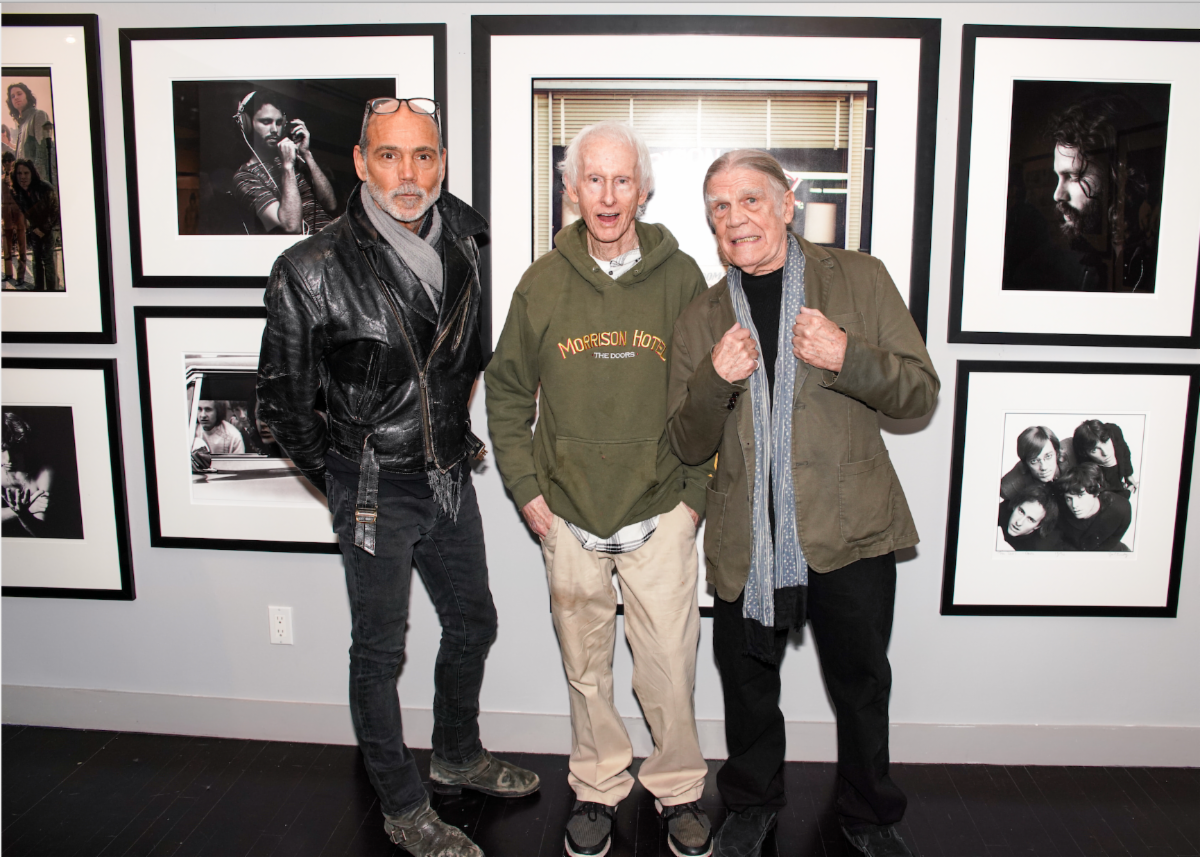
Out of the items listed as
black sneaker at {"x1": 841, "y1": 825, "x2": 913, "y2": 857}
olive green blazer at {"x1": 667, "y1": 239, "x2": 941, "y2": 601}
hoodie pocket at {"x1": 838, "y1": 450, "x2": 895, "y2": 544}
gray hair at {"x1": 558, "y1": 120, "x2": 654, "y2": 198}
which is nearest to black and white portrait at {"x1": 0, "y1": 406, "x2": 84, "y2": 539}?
gray hair at {"x1": 558, "y1": 120, "x2": 654, "y2": 198}

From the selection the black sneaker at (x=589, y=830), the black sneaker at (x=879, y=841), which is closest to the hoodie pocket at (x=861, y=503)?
the black sneaker at (x=879, y=841)

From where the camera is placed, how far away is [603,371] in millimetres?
1974

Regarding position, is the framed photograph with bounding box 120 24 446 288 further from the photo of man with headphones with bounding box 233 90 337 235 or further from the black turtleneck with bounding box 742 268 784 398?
the black turtleneck with bounding box 742 268 784 398

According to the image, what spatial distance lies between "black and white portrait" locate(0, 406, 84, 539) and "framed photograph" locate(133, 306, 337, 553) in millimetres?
292

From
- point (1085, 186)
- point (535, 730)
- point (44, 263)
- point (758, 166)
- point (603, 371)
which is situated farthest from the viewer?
point (535, 730)

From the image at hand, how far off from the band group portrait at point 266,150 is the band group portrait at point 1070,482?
223 centimetres

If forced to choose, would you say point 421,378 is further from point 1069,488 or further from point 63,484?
point 1069,488

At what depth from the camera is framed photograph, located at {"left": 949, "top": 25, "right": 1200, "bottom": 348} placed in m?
2.21

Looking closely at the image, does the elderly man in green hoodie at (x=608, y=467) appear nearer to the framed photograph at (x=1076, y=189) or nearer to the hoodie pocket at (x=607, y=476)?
the hoodie pocket at (x=607, y=476)

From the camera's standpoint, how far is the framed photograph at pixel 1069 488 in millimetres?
2332

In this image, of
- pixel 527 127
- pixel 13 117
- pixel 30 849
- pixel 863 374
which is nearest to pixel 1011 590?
pixel 863 374

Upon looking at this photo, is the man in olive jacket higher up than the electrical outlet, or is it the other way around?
the man in olive jacket

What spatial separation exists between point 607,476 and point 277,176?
1.42 meters

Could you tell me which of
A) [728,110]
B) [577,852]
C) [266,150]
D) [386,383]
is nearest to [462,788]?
[577,852]
